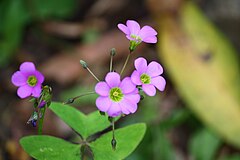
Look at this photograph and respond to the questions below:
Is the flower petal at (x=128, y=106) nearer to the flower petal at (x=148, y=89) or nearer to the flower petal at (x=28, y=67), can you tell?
the flower petal at (x=148, y=89)

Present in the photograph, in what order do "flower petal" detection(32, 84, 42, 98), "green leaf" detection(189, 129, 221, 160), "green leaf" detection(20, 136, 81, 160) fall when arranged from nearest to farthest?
"flower petal" detection(32, 84, 42, 98) → "green leaf" detection(20, 136, 81, 160) → "green leaf" detection(189, 129, 221, 160)

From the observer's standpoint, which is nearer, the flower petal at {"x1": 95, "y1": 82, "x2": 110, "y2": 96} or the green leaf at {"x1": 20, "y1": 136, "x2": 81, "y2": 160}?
the flower petal at {"x1": 95, "y1": 82, "x2": 110, "y2": 96}

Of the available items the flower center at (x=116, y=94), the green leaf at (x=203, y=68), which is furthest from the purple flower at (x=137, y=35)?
the green leaf at (x=203, y=68)

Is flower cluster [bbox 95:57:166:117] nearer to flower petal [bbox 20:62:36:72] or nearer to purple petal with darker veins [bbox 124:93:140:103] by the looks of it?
purple petal with darker veins [bbox 124:93:140:103]

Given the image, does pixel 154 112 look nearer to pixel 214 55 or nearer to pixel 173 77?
pixel 173 77

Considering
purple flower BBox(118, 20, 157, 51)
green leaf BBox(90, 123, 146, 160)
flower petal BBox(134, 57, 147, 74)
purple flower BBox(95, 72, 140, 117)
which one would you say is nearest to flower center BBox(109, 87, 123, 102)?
purple flower BBox(95, 72, 140, 117)

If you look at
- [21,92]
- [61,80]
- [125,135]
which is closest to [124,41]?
[61,80]
